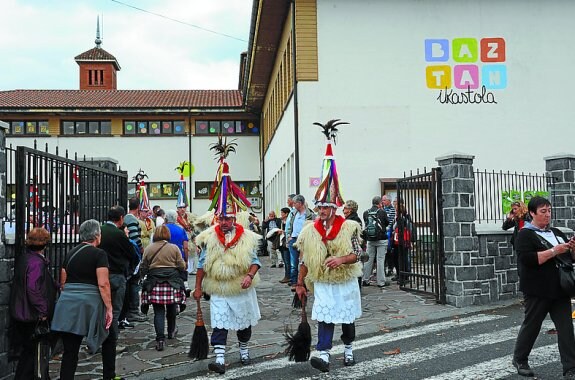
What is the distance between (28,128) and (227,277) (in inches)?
1403

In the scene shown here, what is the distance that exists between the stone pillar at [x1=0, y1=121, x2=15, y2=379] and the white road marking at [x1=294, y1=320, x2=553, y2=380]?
10.7 ft

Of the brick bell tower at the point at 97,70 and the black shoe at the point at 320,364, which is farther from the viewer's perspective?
the brick bell tower at the point at 97,70

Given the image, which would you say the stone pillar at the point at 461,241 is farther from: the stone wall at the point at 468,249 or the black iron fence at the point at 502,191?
the black iron fence at the point at 502,191

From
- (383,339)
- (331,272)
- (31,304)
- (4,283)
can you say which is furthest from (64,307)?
(383,339)

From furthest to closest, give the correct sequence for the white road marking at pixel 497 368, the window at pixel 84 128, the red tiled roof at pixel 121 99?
the red tiled roof at pixel 121 99 < the window at pixel 84 128 < the white road marking at pixel 497 368

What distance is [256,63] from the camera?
2945 centimetres

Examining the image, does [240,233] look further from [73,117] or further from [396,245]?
[73,117]

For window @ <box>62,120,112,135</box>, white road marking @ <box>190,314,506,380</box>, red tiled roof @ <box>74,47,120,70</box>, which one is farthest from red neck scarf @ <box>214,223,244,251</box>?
red tiled roof @ <box>74,47,120,70</box>

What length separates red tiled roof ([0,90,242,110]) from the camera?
39.8m

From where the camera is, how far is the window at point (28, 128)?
128 ft

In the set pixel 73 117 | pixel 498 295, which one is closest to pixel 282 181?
pixel 498 295

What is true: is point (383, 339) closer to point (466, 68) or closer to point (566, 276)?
point (566, 276)

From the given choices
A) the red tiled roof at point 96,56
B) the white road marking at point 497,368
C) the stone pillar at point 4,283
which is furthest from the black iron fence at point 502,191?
the red tiled roof at point 96,56

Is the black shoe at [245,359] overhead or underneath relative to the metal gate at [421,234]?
underneath
